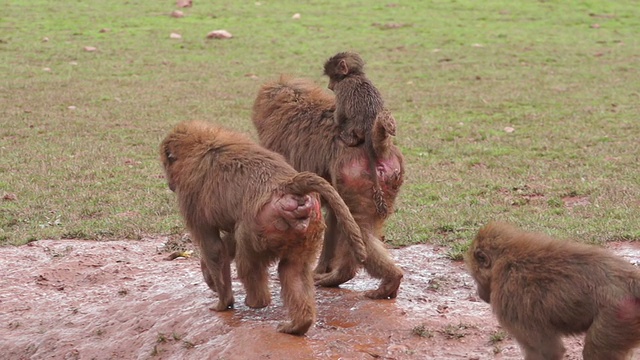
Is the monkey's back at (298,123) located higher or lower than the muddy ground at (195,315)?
higher

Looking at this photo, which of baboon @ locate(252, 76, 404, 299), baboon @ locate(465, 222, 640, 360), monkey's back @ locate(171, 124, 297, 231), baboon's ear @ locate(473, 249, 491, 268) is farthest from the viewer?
baboon @ locate(252, 76, 404, 299)

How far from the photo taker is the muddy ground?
17.7 feet

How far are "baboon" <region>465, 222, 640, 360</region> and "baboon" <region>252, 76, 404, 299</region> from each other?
3.93 feet

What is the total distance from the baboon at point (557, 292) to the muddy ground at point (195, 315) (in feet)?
2.39

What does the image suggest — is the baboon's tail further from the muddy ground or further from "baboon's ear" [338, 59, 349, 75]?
"baboon's ear" [338, 59, 349, 75]

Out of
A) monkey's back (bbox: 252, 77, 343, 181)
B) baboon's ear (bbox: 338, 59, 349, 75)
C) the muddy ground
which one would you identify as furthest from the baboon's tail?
baboon's ear (bbox: 338, 59, 349, 75)

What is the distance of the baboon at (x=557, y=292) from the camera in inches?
172

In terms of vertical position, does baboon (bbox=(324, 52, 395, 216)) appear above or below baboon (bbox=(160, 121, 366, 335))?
above

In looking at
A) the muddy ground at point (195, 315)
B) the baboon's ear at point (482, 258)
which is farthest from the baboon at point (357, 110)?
the baboon's ear at point (482, 258)

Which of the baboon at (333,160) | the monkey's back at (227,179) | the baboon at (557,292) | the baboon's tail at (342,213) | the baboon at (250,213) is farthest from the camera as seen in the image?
the baboon at (333,160)

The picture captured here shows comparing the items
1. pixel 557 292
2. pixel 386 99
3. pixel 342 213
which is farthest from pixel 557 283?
pixel 386 99

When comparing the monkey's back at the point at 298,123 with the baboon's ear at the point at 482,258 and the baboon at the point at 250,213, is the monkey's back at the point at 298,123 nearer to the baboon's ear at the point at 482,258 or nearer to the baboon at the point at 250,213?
the baboon at the point at 250,213

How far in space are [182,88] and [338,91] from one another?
1011 centimetres

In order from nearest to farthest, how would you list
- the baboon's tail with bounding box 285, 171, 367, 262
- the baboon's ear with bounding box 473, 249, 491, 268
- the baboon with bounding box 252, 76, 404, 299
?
the baboon's ear with bounding box 473, 249, 491, 268 → the baboon's tail with bounding box 285, 171, 367, 262 → the baboon with bounding box 252, 76, 404, 299
